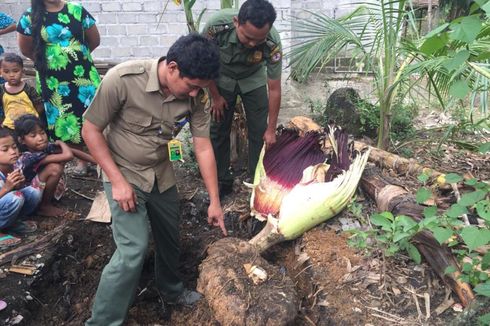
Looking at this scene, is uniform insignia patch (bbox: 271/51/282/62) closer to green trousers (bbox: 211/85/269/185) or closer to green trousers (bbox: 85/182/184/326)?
green trousers (bbox: 211/85/269/185)

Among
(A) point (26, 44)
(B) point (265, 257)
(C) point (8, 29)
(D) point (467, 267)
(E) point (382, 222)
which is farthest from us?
(C) point (8, 29)

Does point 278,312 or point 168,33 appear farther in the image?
point 168,33

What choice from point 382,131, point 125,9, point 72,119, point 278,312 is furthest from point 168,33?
point 278,312

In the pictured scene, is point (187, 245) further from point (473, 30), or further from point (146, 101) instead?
point (473, 30)

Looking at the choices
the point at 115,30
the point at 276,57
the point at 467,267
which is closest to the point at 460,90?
the point at 467,267

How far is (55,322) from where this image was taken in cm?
278

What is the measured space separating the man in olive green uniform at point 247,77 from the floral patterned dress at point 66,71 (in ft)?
3.78

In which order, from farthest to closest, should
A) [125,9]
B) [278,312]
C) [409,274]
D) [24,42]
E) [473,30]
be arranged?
[125,9] → [24,42] → [409,274] → [278,312] → [473,30]

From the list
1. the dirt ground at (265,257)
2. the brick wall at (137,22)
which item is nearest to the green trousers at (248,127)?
the dirt ground at (265,257)

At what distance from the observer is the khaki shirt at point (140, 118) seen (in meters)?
2.28

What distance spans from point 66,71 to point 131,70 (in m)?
1.85

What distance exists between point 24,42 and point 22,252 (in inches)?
70.6

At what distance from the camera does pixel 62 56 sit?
3781mm

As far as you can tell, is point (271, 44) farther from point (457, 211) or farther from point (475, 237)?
point (475, 237)
